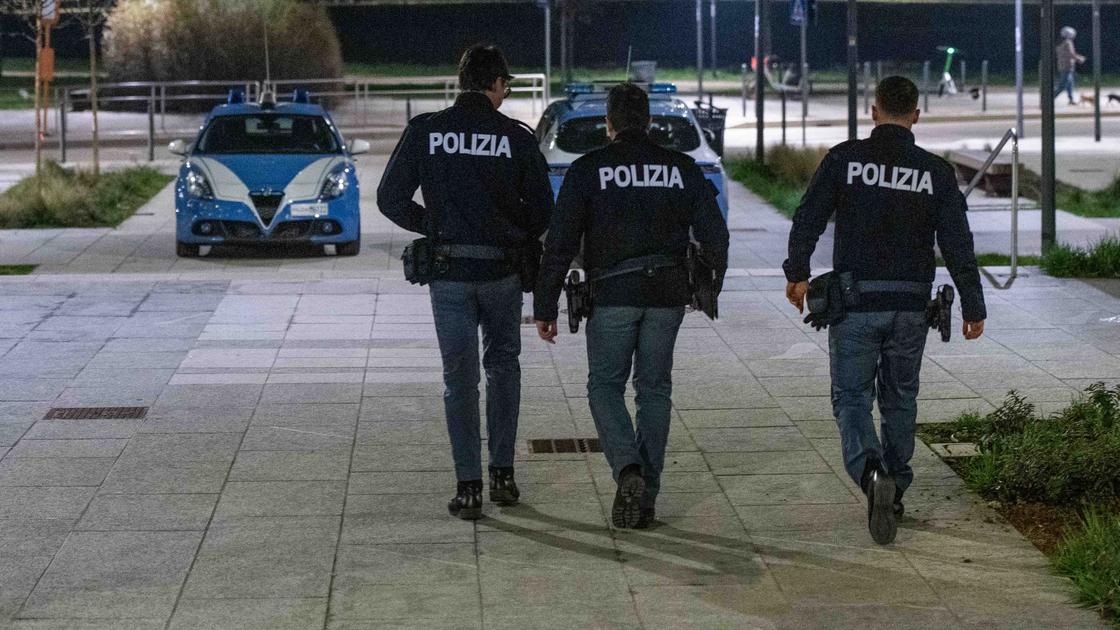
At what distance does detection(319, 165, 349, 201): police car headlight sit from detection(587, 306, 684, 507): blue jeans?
9.12 m

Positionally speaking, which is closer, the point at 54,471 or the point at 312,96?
the point at 54,471

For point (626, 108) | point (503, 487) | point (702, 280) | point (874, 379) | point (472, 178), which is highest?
point (626, 108)

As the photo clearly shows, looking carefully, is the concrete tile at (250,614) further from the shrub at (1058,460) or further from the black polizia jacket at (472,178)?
the shrub at (1058,460)

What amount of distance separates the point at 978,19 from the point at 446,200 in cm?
5544

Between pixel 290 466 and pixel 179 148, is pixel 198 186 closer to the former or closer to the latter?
pixel 179 148

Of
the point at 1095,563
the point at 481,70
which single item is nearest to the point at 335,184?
the point at 481,70

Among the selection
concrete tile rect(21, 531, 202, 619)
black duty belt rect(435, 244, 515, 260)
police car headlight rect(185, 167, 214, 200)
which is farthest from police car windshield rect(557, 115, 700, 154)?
concrete tile rect(21, 531, 202, 619)

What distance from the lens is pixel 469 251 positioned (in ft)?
22.3

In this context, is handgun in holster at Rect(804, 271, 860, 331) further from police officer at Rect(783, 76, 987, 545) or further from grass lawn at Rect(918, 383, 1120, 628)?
grass lawn at Rect(918, 383, 1120, 628)

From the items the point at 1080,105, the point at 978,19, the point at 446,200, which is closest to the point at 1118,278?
the point at 446,200

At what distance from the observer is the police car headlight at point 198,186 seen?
15501 millimetres

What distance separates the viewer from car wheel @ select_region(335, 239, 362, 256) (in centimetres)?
1602

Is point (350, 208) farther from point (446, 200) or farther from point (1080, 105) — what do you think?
point (1080, 105)

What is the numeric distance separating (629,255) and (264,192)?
931cm
